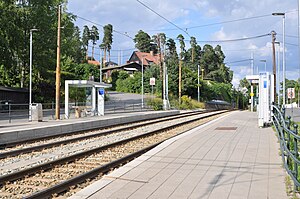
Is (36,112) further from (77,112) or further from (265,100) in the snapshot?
(265,100)

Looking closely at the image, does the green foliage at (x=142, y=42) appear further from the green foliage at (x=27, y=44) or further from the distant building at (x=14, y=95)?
the distant building at (x=14, y=95)

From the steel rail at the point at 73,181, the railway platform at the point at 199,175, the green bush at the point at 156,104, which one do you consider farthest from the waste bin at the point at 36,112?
the green bush at the point at 156,104

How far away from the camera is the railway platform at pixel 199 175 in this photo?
662 cm

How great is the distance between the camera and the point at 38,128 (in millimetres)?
18047

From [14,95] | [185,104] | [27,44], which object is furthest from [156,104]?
[27,44]

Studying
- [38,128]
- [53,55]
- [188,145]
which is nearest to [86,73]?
[53,55]

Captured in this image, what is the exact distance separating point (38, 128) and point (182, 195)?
12867 millimetres

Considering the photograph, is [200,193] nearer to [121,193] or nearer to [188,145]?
[121,193]

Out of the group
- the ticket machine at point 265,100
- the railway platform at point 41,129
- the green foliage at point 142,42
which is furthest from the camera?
the green foliage at point 142,42

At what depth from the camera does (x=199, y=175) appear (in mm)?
8047

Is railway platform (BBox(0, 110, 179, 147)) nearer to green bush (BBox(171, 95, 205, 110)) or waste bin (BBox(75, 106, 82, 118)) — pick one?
waste bin (BBox(75, 106, 82, 118))

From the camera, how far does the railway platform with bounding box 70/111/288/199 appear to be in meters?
6.62

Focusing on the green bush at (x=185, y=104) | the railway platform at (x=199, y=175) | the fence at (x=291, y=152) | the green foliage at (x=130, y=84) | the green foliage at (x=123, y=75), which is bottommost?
the railway platform at (x=199, y=175)

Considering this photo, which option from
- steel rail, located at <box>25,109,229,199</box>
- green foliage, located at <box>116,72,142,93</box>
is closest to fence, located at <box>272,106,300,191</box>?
steel rail, located at <box>25,109,229,199</box>
